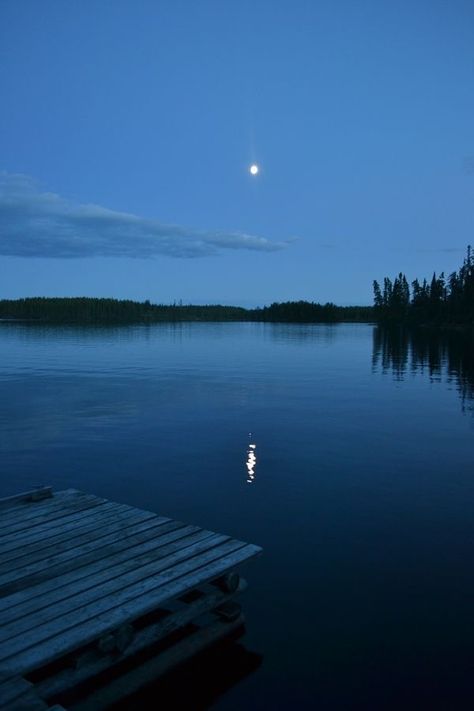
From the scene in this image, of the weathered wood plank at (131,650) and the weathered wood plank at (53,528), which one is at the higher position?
the weathered wood plank at (53,528)

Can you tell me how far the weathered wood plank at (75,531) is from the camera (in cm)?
934

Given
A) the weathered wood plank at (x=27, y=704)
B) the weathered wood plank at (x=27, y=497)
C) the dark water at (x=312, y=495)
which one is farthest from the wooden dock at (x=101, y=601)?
the dark water at (x=312, y=495)

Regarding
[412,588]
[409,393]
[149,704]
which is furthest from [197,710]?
[409,393]

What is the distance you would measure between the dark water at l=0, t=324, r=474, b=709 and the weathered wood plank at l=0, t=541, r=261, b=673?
4.73 ft

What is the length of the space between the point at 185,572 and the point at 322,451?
44.0ft

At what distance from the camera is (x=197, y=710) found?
7695 mm

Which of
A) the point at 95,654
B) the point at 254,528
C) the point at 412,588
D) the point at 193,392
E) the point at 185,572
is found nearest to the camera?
the point at 95,654

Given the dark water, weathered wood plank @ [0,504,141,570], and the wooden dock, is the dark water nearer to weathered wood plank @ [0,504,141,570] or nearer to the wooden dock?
the wooden dock

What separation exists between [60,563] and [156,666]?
235 centimetres

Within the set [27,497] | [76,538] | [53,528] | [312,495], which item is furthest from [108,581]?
[312,495]

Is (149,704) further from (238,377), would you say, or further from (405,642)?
(238,377)

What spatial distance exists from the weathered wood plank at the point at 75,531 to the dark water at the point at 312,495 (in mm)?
2975

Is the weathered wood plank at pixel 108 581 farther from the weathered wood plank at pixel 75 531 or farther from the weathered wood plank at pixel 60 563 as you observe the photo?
the weathered wood plank at pixel 75 531

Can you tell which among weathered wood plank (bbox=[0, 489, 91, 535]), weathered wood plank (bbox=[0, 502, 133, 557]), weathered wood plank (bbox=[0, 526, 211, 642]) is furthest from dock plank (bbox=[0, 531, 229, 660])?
weathered wood plank (bbox=[0, 489, 91, 535])
